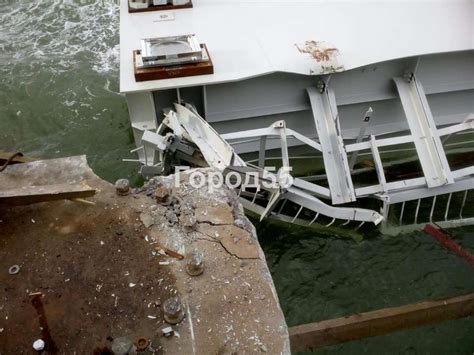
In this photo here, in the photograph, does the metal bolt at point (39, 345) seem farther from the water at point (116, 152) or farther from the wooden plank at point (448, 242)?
the wooden plank at point (448, 242)

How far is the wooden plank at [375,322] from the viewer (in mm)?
3654

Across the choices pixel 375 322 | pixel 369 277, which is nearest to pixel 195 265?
pixel 375 322

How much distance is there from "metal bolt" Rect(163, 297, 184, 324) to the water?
2.62 m

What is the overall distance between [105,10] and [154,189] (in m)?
7.37

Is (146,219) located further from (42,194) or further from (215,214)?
(42,194)

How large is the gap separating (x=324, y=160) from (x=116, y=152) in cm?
333

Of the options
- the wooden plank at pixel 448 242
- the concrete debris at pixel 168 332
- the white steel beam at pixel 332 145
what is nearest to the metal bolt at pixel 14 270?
the concrete debris at pixel 168 332

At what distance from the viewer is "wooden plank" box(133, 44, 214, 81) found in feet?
16.9

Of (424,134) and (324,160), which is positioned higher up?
(424,134)

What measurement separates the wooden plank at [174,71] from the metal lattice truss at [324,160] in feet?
1.28

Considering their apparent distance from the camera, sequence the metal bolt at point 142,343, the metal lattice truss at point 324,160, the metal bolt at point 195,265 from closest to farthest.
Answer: the metal bolt at point 142,343 < the metal bolt at point 195,265 < the metal lattice truss at point 324,160

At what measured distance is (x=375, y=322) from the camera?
12.6 feet

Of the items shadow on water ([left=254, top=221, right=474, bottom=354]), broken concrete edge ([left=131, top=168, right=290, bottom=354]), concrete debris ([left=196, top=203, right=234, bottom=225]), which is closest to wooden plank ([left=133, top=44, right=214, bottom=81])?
broken concrete edge ([left=131, top=168, right=290, bottom=354])

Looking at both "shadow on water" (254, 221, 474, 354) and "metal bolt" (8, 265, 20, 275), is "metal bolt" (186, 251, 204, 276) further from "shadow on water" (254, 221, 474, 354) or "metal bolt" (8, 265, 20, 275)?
"shadow on water" (254, 221, 474, 354)
